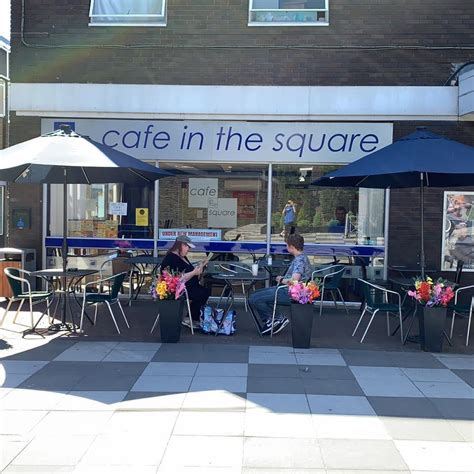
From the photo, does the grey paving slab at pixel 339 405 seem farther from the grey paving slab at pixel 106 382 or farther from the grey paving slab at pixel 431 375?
the grey paving slab at pixel 106 382

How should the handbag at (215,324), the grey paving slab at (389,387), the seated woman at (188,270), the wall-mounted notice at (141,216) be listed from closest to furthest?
the grey paving slab at (389,387) → the seated woman at (188,270) → the handbag at (215,324) → the wall-mounted notice at (141,216)

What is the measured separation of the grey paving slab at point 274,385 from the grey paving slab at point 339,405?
0.85ft

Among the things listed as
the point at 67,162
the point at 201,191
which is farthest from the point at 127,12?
the point at 67,162

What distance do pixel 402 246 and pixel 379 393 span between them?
470 centimetres

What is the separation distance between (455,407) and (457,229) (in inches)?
206

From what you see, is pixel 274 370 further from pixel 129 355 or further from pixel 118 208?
pixel 118 208

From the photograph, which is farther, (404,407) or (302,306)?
(302,306)

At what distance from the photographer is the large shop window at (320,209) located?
9680 millimetres

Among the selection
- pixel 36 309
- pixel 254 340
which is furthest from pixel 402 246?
pixel 36 309

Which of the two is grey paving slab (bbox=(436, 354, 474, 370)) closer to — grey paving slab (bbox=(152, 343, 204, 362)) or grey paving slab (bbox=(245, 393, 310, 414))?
grey paving slab (bbox=(245, 393, 310, 414))

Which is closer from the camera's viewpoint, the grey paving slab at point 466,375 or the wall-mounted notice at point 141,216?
the grey paving slab at point 466,375

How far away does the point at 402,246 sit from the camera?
9438mm

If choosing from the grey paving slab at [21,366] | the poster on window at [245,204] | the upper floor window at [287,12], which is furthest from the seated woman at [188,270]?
the upper floor window at [287,12]

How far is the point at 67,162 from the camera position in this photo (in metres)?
6.33
